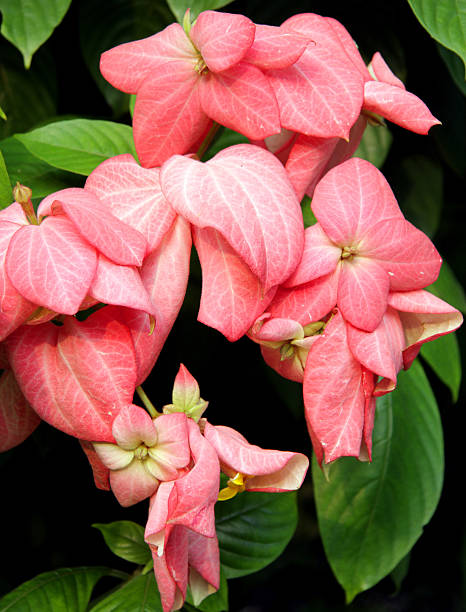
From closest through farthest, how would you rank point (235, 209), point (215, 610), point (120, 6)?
point (235, 209) → point (215, 610) → point (120, 6)

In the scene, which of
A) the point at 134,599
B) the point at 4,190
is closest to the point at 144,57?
the point at 4,190

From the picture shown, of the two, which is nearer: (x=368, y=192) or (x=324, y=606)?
(x=368, y=192)

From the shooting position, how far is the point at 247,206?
443 mm

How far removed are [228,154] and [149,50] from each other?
0.35 feet

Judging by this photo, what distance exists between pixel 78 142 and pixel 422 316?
1.32 feet

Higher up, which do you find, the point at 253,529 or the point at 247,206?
the point at 247,206

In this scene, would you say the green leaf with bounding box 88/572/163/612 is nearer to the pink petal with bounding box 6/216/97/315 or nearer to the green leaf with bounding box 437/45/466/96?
the pink petal with bounding box 6/216/97/315

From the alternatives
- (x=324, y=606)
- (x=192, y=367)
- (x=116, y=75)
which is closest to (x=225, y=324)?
(x=116, y=75)

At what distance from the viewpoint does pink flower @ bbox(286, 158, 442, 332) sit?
46 cm

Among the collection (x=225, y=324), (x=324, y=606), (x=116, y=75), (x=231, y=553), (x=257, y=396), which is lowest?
(x=324, y=606)

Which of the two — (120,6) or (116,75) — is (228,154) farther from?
(120,6)

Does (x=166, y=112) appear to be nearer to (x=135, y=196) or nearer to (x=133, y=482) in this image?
(x=135, y=196)

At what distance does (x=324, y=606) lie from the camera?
162 cm

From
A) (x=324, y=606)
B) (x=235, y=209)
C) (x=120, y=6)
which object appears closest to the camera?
(x=235, y=209)
